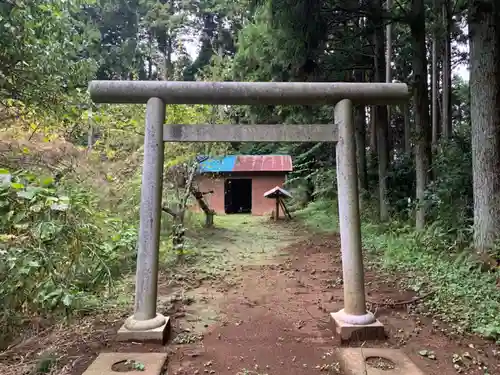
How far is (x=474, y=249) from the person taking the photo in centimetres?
529

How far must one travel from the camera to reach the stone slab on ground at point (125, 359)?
2.84 metres

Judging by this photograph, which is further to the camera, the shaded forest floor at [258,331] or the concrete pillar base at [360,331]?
the concrete pillar base at [360,331]

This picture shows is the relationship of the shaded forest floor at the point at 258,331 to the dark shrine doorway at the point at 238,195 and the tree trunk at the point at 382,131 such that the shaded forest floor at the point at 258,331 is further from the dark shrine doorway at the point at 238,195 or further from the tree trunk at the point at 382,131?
the dark shrine doorway at the point at 238,195

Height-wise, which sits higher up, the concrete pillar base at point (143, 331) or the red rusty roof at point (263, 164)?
the red rusty roof at point (263, 164)

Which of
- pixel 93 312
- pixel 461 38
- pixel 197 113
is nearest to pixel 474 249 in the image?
pixel 93 312

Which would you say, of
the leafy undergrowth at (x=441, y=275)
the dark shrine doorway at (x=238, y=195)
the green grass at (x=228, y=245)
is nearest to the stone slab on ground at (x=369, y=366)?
the leafy undergrowth at (x=441, y=275)

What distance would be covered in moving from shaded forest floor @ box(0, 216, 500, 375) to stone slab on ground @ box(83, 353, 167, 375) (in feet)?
0.31

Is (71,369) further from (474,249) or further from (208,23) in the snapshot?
(208,23)

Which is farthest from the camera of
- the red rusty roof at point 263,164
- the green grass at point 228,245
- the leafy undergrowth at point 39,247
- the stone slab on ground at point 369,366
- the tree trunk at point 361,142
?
the red rusty roof at point 263,164

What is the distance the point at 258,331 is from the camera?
3.87 m

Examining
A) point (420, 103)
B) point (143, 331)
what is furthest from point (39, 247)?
point (420, 103)

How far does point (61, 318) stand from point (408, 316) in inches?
139

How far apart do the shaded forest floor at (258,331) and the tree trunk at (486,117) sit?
140 centimetres

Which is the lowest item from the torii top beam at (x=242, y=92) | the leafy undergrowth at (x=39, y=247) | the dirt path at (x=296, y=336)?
the dirt path at (x=296, y=336)
